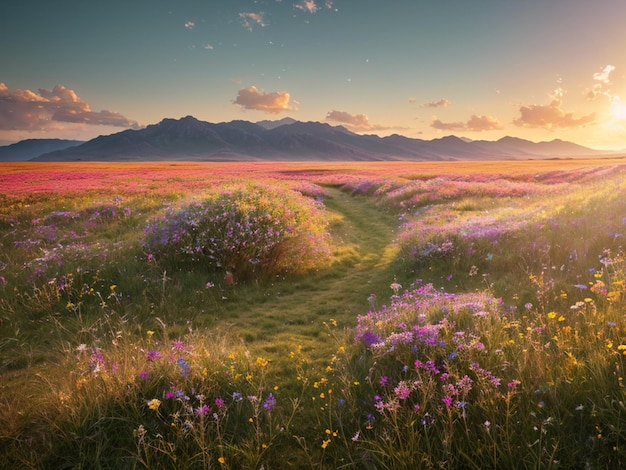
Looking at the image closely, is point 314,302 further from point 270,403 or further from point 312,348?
point 270,403

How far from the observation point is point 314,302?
893 cm

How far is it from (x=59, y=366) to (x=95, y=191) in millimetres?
26878

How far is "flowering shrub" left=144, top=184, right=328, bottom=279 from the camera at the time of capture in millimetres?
10297

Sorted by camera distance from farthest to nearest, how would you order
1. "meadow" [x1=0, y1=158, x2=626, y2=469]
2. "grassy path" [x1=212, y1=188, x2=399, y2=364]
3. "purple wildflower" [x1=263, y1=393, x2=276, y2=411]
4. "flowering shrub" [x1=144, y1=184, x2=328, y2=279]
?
"flowering shrub" [x1=144, y1=184, x2=328, y2=279]
"grassy path" [x1=212, y1=188, x2=399, y2=364]
"purple wildflower" [x1=263, y1=393, x2=276, y2=411]
"meadow" [x1=0, y1=158, x2=626, y2=469]

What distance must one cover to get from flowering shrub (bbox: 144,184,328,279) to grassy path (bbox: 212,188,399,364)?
91cm

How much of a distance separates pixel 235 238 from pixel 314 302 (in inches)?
135

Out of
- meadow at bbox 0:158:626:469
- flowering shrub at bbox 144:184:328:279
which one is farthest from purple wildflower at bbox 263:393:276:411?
flowering shrub at bbox 144:184:328:279

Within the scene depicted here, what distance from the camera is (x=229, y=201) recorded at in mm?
12289

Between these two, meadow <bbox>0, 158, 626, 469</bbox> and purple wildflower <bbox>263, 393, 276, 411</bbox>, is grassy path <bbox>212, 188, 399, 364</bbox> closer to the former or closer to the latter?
meadow <bbox>0, 158, 626, 469</bbox>

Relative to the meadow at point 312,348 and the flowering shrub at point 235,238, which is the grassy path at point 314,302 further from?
the flowering shrub at point 235,238

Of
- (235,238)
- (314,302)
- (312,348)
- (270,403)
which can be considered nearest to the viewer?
(270,403)

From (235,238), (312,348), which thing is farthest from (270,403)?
(235,238)

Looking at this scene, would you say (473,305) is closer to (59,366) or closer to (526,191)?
(59,366)

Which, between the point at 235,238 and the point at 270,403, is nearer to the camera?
the point at 270,403
